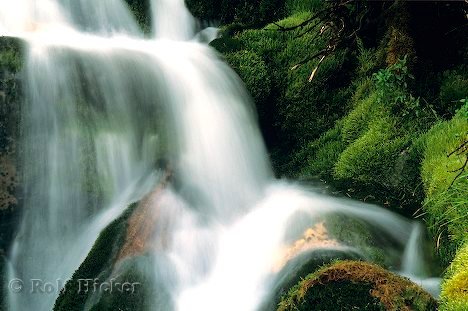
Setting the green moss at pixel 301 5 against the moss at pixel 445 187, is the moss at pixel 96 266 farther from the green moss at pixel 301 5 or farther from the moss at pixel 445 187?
the green moss at pixel 301 5

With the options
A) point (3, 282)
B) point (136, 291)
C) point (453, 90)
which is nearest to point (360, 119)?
point (453, 90)

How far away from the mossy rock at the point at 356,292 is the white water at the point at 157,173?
609 mm

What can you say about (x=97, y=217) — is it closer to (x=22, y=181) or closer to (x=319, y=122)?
(x=22, y=181)

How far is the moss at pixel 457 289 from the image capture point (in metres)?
2.74

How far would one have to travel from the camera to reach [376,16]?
5770 millimetres

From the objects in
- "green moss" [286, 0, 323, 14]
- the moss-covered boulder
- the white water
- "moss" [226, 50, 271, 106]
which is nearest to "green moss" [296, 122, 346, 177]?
the white water

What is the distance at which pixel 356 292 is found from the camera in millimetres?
2994

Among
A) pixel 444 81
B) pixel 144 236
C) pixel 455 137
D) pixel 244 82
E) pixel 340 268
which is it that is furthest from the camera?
pixel 244 82

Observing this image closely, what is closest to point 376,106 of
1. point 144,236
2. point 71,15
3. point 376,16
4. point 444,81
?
point 444,81

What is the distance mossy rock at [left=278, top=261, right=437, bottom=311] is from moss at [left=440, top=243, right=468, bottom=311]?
87 mm

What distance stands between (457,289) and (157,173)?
2.80m

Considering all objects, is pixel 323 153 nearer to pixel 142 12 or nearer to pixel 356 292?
pixel 356 292

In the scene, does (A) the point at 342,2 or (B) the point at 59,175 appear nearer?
(B) the point at 59,175

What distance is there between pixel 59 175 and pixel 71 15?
338cm
